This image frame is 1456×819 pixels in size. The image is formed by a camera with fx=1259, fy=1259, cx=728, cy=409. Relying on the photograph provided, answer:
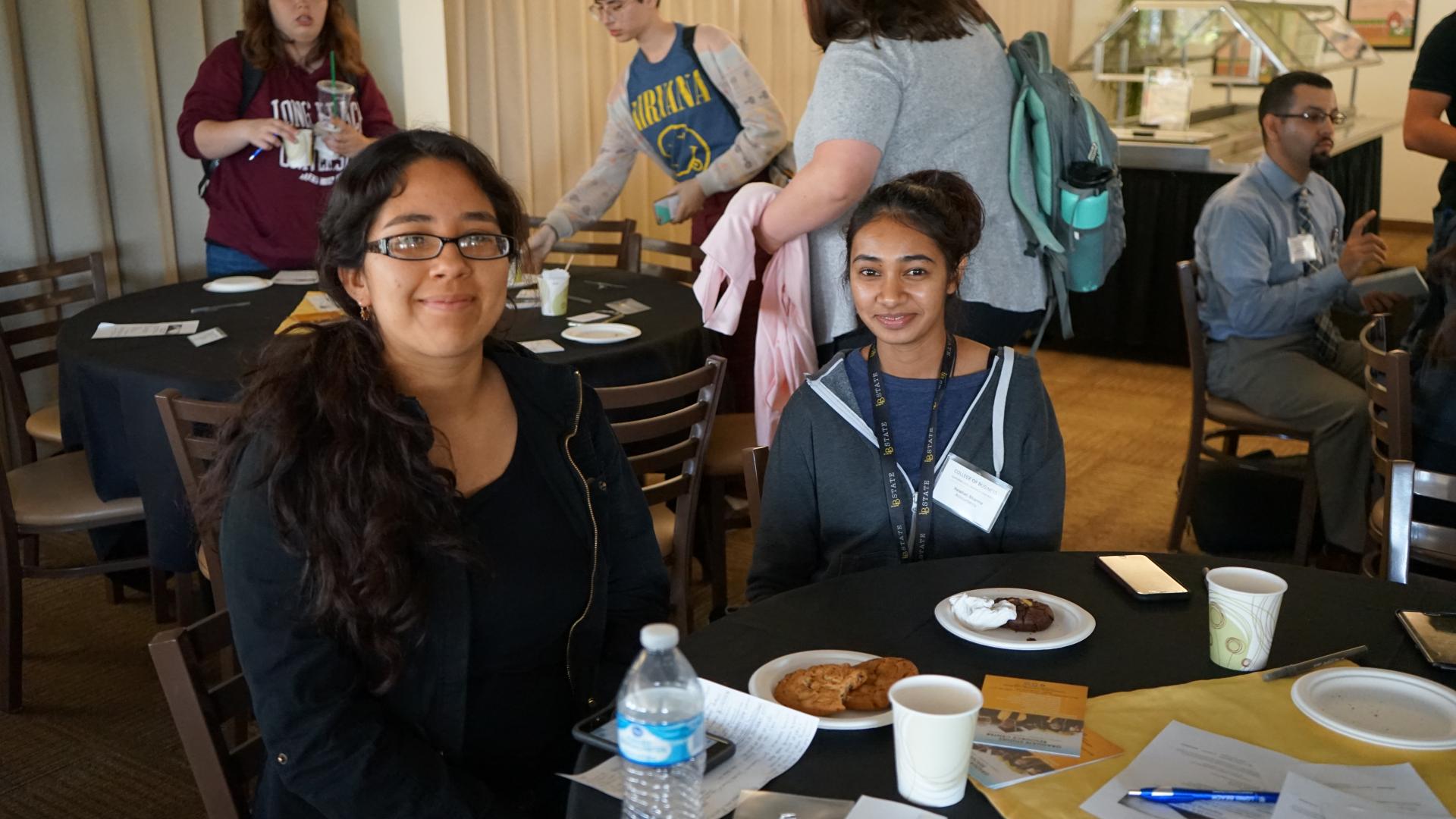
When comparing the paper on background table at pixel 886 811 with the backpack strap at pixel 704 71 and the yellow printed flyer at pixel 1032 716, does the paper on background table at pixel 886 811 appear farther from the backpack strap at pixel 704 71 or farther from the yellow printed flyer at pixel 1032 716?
the backpack strap at pixel 704 71

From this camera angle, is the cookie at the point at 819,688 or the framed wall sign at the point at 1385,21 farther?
the framed wall sign at the point at 1385,21

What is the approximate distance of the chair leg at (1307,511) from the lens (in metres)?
3.41

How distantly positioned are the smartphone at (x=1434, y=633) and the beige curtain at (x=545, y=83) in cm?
393

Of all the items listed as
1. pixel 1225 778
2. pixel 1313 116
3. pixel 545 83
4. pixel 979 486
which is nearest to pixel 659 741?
pixel 1225 778

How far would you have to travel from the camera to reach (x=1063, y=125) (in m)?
2.64

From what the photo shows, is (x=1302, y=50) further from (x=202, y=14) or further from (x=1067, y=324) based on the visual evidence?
(x=202, y=14)

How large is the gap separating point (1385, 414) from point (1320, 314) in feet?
3.05

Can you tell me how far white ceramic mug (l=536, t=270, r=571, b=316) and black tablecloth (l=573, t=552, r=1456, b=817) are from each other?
1.80 meters

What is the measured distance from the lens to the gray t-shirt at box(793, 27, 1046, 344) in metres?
2.45

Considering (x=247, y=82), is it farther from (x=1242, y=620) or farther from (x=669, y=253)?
(x=1242, y=620)

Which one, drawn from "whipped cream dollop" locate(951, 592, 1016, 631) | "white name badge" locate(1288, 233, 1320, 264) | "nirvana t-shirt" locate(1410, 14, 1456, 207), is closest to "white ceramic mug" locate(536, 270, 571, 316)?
"whipped cream dollop" locate(951, 592, 1016, 631)

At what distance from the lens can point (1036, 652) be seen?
1.45 meters

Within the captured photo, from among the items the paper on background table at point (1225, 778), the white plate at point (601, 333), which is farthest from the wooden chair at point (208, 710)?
the white plate at point (601, 333)

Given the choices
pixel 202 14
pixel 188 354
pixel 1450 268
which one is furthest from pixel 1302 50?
pixel 188 354
